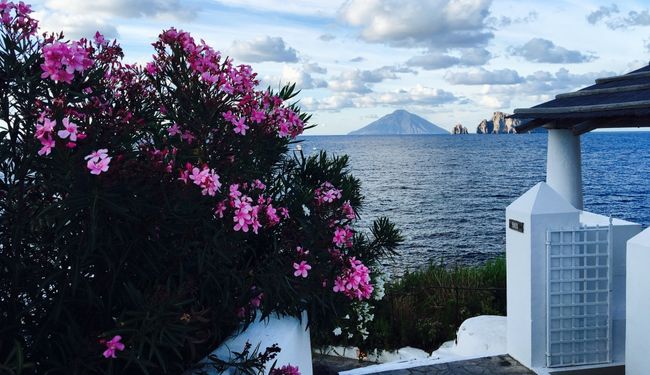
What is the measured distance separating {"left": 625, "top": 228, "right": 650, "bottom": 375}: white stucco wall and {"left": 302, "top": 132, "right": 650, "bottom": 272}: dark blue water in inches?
260

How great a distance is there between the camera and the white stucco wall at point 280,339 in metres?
3.39

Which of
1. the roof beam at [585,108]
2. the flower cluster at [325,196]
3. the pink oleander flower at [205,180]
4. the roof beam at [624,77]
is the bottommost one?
the flower cluster at [325,196]

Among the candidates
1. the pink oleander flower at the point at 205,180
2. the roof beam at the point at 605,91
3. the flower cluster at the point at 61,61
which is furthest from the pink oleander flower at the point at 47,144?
the roof beam at the point at 605,91

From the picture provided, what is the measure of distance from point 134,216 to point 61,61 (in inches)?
30.7

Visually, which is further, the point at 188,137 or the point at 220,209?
the point at 188,137

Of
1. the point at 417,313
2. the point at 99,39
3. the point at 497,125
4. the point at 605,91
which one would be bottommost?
the point at 417,313

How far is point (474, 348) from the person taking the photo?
7.64 meters

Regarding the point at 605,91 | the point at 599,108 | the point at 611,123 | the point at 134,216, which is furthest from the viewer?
the point at 605,91

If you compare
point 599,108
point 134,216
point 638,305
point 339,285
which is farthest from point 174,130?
point 599,108

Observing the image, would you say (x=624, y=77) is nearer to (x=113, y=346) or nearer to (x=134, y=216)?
(x=134, y=216)

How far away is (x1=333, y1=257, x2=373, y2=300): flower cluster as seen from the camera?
3852mm

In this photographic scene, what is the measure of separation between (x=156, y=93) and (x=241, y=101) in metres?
0.68

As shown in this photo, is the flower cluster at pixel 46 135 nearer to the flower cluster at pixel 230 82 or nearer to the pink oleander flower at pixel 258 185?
the flower cluster at pixel 230 82

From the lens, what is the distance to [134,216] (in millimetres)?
2557
